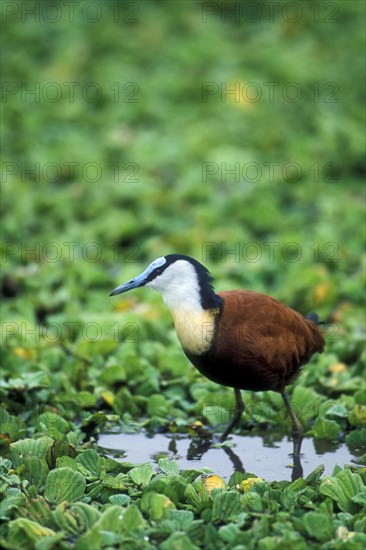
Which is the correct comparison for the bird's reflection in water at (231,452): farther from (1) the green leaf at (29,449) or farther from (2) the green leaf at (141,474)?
(1) the green leaf at (29,449)

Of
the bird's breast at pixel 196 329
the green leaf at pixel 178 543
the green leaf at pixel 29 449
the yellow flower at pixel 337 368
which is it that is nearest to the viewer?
the green leaf at pixel 178 543

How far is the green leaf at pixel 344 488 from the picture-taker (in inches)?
205

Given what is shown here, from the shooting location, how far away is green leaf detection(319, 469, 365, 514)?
17.1 ft

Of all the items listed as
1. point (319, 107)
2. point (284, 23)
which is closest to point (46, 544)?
point (319, 107)

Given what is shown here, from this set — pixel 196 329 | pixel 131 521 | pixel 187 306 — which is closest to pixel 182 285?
pixel 187 306

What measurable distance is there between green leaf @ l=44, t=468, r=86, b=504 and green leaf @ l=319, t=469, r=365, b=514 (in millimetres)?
1212

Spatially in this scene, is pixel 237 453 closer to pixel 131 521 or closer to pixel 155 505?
pixel 155 505

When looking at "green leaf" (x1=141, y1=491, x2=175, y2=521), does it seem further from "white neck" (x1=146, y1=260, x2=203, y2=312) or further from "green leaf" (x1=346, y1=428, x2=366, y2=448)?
"green leaf" (x1=346, y1=428, x2=366, y2=448)

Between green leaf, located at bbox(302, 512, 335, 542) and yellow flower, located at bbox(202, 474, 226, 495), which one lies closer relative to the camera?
green leaf, located at bbox(302, 512, 335, 542)

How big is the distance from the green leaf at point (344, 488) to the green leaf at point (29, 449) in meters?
1.48

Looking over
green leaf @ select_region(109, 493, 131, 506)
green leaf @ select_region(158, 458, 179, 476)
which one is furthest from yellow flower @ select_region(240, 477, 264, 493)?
green leaf @ select_region(109, 493, 131, 506)

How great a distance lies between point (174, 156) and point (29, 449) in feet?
20.3

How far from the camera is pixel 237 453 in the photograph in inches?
252

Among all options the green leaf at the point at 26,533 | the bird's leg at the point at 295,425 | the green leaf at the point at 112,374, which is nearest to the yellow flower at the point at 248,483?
the bird's leg at the point at 295,425
